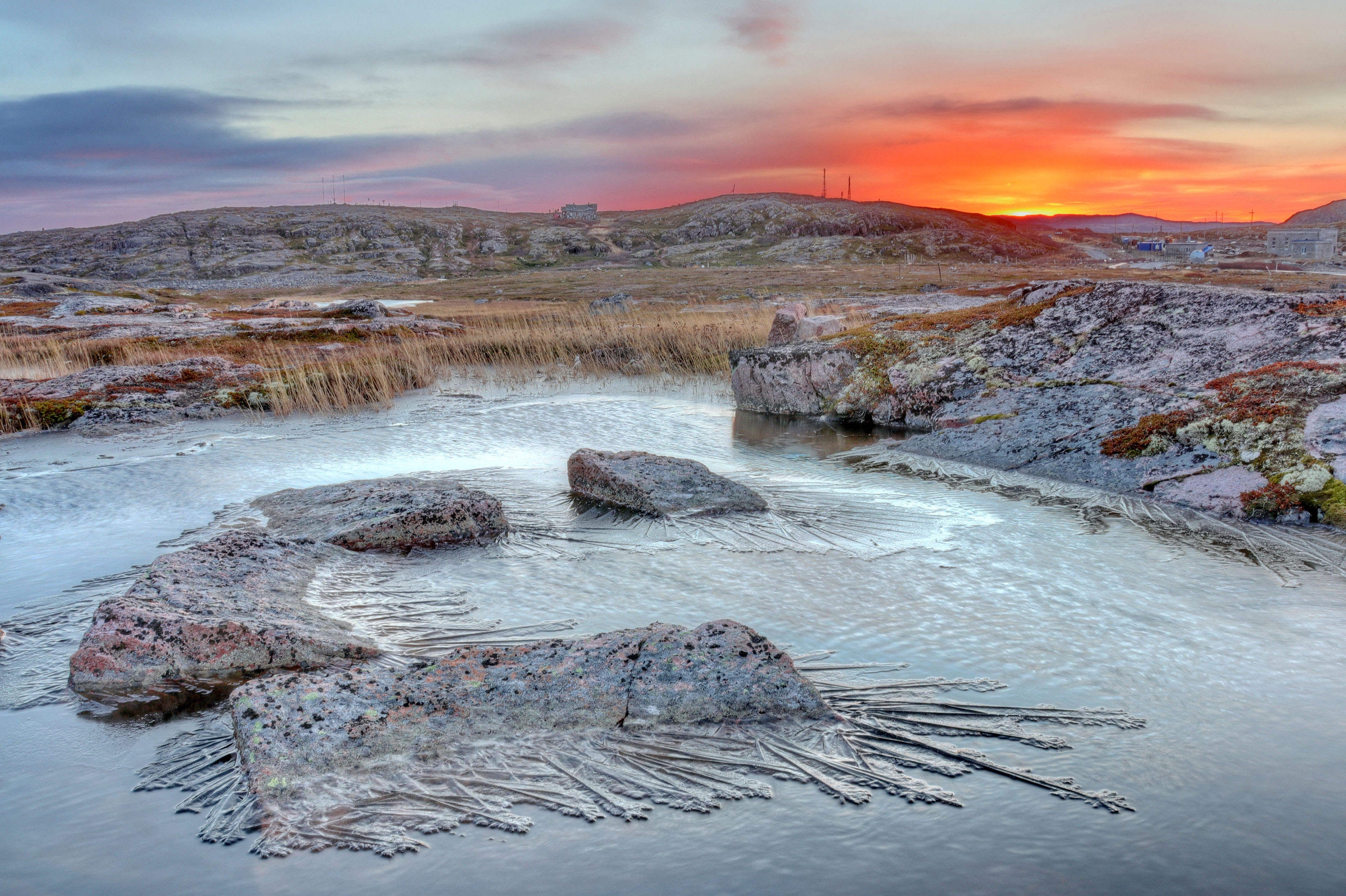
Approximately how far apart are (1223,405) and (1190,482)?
1.04 m

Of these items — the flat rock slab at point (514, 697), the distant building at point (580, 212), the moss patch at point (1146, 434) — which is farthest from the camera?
the distant building at point (580, 212)

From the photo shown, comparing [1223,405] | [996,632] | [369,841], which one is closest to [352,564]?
[369,841]

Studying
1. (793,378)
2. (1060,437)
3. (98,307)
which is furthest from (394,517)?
(98,307)

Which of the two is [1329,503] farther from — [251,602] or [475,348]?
[475,348]

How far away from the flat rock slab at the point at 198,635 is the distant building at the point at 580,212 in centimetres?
17410

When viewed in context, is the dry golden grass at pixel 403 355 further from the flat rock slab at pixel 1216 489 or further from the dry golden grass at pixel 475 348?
the flat rock slab at pixel 1216 489

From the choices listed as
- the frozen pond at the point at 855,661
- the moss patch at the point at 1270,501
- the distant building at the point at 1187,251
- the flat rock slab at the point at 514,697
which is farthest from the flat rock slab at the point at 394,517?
the distant building at the point at 1187,251

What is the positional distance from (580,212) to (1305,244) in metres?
129

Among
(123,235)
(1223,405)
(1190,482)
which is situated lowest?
(1190,482)

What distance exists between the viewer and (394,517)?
6.29 m

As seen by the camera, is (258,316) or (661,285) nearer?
(258,316)

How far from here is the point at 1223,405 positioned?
7.68 metres

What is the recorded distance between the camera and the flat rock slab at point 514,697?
3.43 meters

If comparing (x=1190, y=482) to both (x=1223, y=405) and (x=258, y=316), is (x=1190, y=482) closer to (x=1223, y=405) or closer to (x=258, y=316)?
(x=1223, y=405)
